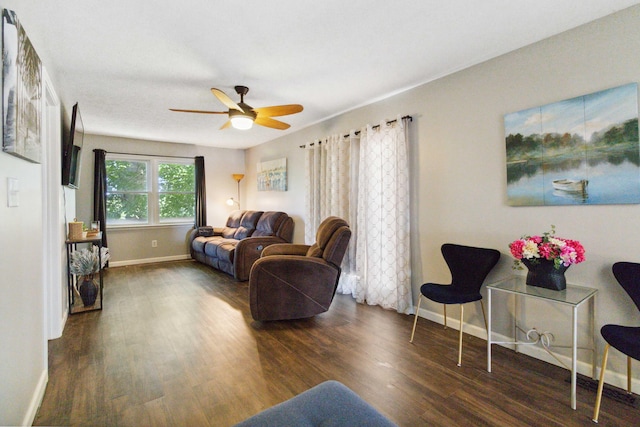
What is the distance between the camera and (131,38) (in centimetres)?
225

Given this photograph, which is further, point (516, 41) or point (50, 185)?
point (50, 185)

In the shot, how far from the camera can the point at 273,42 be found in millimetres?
2303

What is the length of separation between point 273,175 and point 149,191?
8.22 feet

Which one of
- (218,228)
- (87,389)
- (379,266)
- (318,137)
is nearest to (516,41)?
(379,266)

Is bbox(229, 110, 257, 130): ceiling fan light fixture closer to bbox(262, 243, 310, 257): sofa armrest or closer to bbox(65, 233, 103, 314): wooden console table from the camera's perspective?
bbox(262, 243, 310, 257): sofa armrest

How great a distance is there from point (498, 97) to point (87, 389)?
3.71 m

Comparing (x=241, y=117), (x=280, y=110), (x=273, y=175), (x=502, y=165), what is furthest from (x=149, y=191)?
(x=502, y=165)

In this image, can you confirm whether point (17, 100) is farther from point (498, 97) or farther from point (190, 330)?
point (498, 97)

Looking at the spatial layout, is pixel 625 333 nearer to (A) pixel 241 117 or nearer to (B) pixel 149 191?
(A) pixel 241 117

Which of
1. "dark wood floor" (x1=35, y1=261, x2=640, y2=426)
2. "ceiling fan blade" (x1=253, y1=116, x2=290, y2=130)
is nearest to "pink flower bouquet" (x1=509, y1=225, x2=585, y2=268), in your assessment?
"dark wood floor" (x1=35, y1=261, x2=640, y2=426)

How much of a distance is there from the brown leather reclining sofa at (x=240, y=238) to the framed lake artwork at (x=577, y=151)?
3.39 meters

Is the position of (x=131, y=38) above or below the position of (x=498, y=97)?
above

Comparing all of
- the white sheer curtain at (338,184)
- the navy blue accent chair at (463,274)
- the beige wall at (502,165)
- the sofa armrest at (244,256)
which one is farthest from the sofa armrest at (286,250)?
the navy blue accent chair at (463,274)

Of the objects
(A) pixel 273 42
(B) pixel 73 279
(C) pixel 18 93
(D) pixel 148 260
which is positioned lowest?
(D) pixel 148 260
